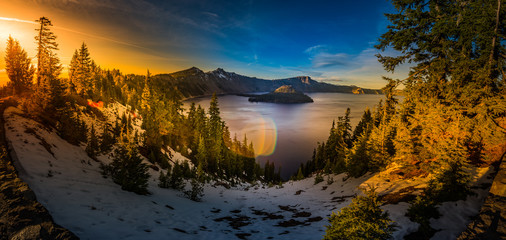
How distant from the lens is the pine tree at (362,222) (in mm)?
5750

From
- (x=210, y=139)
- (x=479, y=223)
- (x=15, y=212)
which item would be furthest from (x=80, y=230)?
(x=210, y=139)

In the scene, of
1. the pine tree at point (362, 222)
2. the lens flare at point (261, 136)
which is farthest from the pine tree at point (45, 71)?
the lens flare at point (261, 136)

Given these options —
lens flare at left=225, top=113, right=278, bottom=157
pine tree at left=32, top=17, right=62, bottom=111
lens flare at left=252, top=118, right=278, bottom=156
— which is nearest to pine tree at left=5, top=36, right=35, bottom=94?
pine tree at left=32, top=17, right=62, bottom=111

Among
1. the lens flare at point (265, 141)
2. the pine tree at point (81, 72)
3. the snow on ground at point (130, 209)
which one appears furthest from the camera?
the lens flare at point (265, 141)

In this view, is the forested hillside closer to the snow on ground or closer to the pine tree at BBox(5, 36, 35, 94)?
the snow on ground

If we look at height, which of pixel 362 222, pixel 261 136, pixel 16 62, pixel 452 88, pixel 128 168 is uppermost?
pixel 16 62

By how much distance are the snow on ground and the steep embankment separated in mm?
960

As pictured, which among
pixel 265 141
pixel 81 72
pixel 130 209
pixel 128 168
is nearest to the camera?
pixel 130 209

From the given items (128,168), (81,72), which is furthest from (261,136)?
(128,168)

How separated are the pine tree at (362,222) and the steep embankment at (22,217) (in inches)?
319

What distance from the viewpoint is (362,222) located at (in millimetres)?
5723

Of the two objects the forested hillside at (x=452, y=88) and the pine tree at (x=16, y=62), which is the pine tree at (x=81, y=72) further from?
the forested hillside at (x=452, y=88)

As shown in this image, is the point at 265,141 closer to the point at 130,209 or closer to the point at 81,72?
the point at 81,72

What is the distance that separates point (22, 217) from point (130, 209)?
5229mm
